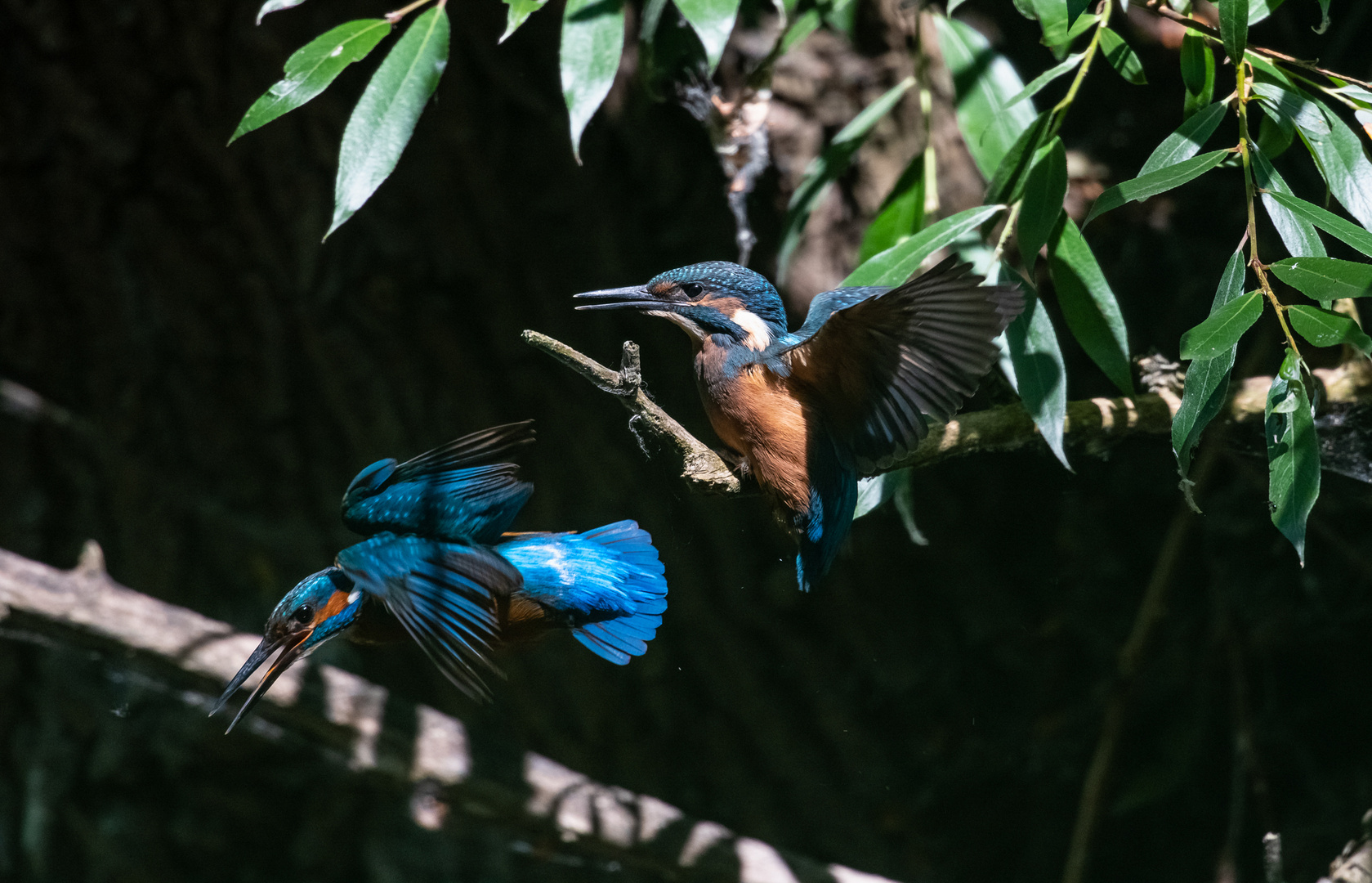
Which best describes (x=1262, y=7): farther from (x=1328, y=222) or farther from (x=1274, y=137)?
(x=1328, y=222)

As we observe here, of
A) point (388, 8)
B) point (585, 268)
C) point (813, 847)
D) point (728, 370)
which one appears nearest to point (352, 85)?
point (388, 8)

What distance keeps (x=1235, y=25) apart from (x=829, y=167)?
0.60 meters

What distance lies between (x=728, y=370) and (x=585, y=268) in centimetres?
98

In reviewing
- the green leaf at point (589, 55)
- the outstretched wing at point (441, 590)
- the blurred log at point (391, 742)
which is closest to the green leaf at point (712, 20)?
the green leaf at point (589, 55)

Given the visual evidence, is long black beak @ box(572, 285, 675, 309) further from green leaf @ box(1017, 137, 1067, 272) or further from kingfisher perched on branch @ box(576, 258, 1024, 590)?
green leaf @ box(1017, 137, 1067, 272)

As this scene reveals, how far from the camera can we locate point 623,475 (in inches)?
64.1

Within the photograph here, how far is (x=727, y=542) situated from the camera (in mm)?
1627

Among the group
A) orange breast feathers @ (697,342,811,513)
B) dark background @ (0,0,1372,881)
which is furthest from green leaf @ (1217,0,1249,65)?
dark background @ (0,0,1372,881)

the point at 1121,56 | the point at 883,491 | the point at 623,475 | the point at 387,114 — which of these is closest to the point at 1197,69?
the point at 1121,56

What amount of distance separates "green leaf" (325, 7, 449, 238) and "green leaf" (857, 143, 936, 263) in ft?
1.65

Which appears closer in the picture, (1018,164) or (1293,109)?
(1293,109)

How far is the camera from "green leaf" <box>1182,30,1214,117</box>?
0.76 meters

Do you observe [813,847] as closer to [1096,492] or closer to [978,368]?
[1096,492]

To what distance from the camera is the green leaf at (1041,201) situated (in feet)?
2.69
